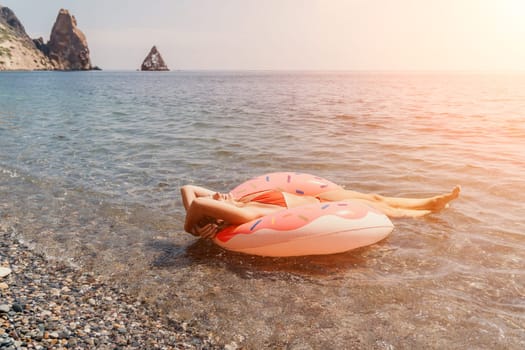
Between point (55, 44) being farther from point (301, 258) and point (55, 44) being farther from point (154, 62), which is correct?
point (301, 258)

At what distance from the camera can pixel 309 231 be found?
14.6 feet

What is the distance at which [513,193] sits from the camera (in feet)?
21.6

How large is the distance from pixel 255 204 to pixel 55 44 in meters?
163

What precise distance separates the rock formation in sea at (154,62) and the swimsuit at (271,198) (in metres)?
192

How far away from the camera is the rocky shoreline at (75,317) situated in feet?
9.61

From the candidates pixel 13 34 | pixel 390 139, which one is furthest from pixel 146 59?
pixel 390 139

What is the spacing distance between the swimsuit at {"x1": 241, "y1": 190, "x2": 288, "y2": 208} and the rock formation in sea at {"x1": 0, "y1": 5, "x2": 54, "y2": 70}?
13066 cm

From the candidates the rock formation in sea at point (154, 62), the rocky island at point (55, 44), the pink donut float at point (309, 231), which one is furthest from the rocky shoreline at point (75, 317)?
the rock formation in sea at point (154, 62)

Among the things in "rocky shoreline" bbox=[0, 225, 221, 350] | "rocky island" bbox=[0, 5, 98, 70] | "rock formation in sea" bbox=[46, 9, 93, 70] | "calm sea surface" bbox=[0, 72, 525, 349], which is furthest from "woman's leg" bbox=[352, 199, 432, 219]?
"rock formation in sea" bbox=[46, 9, 93, 70]

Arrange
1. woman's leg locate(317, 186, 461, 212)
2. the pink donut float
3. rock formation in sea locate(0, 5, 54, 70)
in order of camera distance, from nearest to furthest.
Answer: the pink donut float, woman's leg locate(317, 186, 461, 212), rock formation in sea locate(0, 5, 54, 70)

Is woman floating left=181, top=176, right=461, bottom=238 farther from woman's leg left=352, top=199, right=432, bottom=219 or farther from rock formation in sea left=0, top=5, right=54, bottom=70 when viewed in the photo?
rock formation in sea left=0, top=5, right=54, bottom=70

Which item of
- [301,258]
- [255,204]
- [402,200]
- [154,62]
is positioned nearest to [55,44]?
[154,62]

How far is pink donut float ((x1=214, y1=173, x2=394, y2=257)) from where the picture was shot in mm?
4449

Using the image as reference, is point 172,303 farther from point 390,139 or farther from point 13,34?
point 13,34
